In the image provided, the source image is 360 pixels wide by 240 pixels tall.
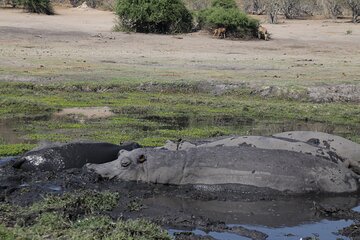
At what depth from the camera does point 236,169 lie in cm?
1041

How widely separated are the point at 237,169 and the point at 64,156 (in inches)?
118

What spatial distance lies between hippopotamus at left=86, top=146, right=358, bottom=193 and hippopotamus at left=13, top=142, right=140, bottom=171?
56 cm

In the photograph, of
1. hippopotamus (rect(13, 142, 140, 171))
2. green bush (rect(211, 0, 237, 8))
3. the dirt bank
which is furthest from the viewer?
green bush (rect(211, 0, 237, 8))

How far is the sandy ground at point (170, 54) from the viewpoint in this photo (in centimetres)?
2530

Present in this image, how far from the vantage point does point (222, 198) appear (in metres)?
10.1

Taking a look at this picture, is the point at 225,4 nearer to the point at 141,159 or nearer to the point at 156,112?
the point at 156,112

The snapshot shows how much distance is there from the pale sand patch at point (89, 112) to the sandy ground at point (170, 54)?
5.85 metres

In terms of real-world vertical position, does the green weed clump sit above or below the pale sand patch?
above

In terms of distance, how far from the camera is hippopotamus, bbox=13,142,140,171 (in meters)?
11.0

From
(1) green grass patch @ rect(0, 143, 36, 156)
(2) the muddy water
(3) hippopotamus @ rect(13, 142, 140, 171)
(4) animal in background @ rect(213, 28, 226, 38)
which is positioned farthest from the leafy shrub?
(2) the muddy water

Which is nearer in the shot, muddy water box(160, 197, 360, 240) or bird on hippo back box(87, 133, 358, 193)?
muddy water box(160, 197, 360, 240)

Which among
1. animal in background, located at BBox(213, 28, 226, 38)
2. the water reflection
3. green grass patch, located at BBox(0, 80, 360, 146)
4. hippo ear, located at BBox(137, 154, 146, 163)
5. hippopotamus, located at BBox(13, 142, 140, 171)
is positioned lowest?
animal in background, located at BBox(213, 28, 226, 38)

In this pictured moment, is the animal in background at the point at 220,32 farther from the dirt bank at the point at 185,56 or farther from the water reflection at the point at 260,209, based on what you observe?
the water reflection at the point at 260,209

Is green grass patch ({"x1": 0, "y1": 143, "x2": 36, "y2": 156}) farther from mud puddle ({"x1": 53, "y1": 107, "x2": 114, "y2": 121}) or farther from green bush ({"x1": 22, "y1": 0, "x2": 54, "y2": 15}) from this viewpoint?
green bush ({"x1": 22, "y1": 0, "x2": 54, "y2": 15})
